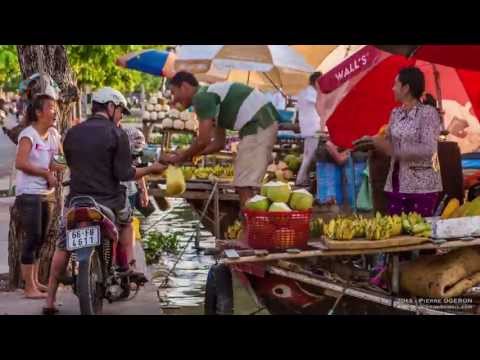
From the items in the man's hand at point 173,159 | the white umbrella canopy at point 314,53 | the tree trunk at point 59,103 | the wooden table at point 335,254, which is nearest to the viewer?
the wooden table at point 335,254

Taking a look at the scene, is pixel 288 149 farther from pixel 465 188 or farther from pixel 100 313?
pixel 100 313

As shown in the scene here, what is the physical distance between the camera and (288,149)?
1511 cm

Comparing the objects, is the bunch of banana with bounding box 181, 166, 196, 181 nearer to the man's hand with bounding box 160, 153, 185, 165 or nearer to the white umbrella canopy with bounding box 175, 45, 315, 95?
the white umbrella canopy with bounding box 175, 45, 315, 95

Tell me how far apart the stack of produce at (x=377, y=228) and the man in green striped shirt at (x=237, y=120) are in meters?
1.81

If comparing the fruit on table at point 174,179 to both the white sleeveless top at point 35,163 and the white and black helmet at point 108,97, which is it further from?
the white sleeveless top at point 35,163

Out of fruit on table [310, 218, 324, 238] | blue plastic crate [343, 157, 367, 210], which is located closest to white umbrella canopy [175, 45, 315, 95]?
blue plastic crate [343, 157, 367, 210]

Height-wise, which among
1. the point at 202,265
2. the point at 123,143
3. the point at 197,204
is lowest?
the point at 202,265

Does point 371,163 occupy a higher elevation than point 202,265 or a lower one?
higher

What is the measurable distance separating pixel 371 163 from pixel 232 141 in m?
11.6

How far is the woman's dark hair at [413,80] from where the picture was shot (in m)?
6.50

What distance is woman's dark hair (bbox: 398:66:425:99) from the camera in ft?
21.3

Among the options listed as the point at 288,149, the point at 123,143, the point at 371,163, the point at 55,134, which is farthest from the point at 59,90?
the point at 288,149

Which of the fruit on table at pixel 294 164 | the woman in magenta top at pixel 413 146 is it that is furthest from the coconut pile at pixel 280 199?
the fruit on table at pixel 294 164
